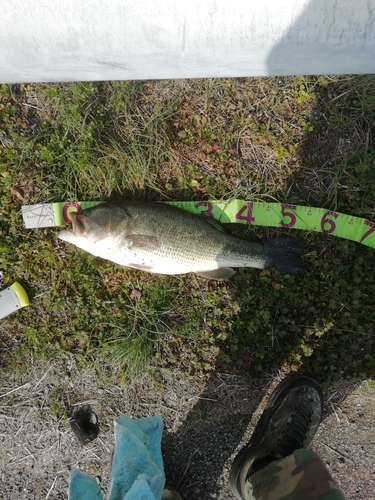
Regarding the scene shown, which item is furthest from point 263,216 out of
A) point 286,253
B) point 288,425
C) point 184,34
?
point 288,425

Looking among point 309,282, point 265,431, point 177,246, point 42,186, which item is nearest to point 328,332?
point 309,282

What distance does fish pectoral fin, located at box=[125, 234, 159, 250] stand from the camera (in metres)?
3.36

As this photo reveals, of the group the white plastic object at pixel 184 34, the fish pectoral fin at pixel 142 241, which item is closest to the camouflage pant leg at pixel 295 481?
the fish pectoral fin at pixel 142 241

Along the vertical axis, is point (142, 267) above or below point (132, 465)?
above

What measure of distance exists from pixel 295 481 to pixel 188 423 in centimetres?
113

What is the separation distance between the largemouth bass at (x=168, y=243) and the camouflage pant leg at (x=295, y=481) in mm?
1636

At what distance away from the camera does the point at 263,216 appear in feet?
12.0

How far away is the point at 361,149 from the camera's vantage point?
12.0 ft

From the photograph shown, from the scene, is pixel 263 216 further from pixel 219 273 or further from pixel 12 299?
pixel 12 299

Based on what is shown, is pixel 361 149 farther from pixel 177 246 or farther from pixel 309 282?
pixel 177 246

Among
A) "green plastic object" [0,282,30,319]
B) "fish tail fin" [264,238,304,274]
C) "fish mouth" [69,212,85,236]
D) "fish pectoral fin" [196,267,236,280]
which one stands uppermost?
"fish mouth" [69,212,85,236]

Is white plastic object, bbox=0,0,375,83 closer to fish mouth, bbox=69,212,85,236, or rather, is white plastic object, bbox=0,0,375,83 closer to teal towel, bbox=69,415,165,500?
fish mouth, bbox=69,212,85,236

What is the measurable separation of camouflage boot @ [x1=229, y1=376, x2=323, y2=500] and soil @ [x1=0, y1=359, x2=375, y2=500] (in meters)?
0.15

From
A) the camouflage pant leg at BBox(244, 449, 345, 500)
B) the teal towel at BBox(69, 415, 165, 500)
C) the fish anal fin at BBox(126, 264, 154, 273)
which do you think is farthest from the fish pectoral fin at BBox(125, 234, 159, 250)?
the camouflage pant leg at BBox(244, 449, 345, 500)
